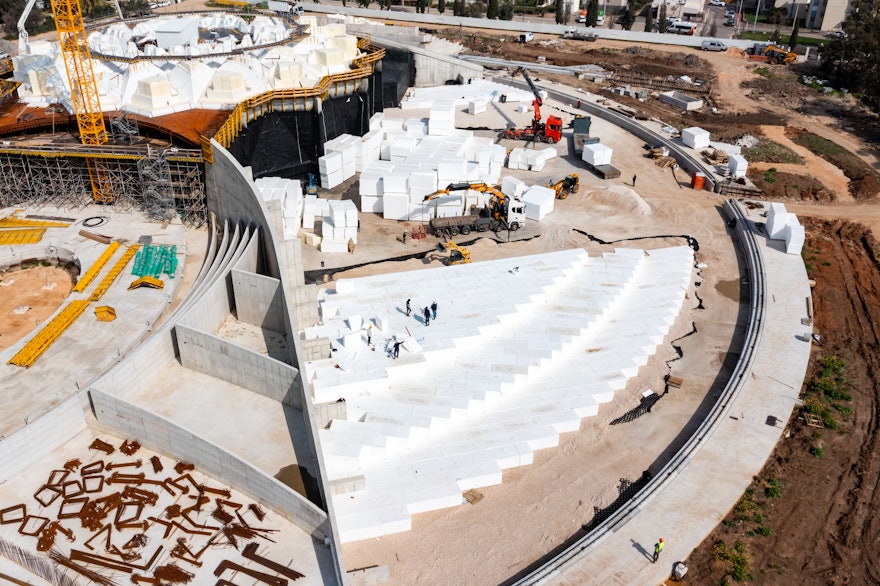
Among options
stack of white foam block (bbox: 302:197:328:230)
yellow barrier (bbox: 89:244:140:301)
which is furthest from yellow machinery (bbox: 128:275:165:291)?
stack of white foam block (bbox: 302:197:328:230)

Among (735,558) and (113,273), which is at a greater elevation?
(113,273)

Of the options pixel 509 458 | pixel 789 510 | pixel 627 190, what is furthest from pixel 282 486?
pixel 627 190

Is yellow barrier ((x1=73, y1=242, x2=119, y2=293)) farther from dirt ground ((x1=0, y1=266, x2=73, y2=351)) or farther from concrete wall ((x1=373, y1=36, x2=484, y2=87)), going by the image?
concrete wall ((x1=373, y1=36, x2=484, y2=87))

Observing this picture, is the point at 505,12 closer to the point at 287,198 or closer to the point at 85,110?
the point at 287,198

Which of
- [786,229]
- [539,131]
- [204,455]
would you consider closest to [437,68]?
[539,131]

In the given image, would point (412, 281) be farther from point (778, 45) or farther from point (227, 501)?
point (778, 45)

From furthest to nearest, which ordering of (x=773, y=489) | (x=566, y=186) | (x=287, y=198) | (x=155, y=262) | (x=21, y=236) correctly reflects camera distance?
(x=566, y=186), (x=287, y=198), (x=21, y=236), (x=155, y=262), (x=773, y=489)
